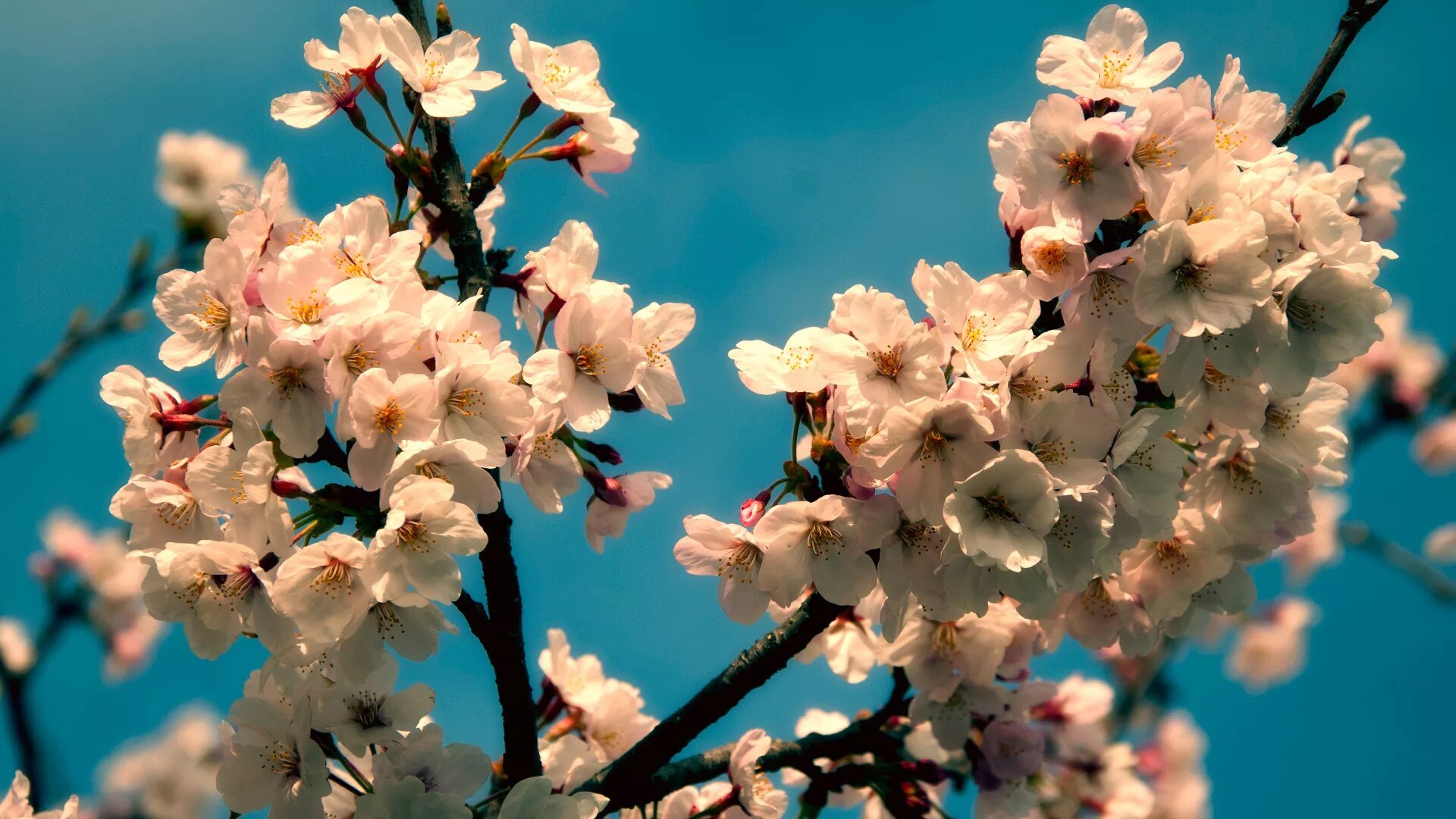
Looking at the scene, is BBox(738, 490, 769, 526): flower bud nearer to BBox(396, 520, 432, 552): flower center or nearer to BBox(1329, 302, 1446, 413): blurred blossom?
BBox(396, 520, 432, 552): flower center

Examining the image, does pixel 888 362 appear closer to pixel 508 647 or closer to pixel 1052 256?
pixel 1052 256

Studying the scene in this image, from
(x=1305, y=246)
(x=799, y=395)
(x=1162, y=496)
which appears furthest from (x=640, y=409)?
(x=1305, y=246)

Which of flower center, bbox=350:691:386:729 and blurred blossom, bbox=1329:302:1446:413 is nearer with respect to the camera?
flower center, bbox=350:691:386:729

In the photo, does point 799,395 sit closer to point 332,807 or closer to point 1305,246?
point 1305,246

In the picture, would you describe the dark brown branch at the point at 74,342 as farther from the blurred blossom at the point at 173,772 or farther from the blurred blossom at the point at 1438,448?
the blurred blossom at the point at 1438,448

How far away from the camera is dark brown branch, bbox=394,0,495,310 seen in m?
2.38

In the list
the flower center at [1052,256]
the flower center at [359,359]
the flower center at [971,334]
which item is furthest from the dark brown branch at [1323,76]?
the flower center at [359,359]

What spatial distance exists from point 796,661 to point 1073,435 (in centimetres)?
150

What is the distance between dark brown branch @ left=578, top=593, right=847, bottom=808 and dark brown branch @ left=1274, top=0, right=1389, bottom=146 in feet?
5.18

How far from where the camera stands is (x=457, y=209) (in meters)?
2.38

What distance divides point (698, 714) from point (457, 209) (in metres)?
1.33

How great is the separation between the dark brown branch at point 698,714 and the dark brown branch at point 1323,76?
1.58 m

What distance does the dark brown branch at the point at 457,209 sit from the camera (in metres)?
2.38

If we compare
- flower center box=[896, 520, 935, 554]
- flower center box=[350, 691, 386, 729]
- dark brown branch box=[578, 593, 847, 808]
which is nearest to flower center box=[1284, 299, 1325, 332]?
flower center box=[896, 520, 935, 554]
